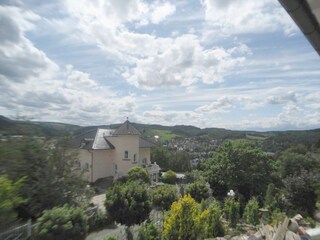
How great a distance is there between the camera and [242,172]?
1297 inches

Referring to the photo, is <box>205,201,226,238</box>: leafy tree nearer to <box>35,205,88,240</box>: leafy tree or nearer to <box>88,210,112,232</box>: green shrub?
<box>35,205,88,240</box>: leafy tree

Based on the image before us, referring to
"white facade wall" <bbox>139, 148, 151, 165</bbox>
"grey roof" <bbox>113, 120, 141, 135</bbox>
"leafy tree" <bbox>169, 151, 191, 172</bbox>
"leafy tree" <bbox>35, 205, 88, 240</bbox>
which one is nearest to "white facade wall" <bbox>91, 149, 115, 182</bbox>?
"grey roof" <bbox>113, 120, 141, 135</bbox>

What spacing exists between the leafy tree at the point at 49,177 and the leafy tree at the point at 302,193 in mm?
17881

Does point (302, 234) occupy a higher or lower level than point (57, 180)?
lower

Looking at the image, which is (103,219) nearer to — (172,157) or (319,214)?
(319,214)

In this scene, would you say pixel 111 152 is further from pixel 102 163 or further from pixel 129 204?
pixel 129 204

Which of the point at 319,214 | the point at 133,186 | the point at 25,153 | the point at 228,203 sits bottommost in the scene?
the point at 319,214

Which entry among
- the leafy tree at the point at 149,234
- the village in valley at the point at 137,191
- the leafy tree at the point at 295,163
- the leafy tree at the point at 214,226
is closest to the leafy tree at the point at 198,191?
the village in valley at the point at 137,191

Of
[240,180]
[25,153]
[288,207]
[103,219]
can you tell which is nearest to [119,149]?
[240,180]

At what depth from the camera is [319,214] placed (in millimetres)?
27562

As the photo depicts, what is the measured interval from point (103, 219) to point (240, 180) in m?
15.7

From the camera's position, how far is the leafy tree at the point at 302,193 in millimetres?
25797

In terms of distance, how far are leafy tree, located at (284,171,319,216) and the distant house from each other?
2039 centimetres

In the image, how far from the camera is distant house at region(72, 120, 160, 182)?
40938 millimetres
